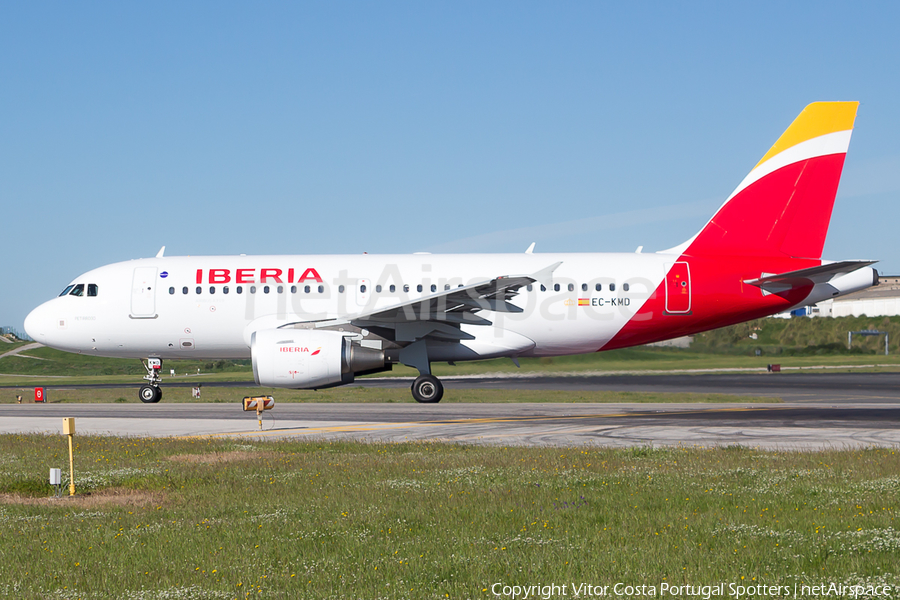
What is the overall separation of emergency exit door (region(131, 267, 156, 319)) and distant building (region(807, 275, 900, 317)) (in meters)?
39.9

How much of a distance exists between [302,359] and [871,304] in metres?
45.9

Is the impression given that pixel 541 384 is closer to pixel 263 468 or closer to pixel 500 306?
pixel 500 306

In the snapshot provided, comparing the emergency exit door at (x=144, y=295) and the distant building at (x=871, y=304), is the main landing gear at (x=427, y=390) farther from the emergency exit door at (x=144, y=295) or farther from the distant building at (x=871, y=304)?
the distant building at (x=871, y=304)

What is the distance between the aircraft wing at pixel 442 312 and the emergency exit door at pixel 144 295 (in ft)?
17.6

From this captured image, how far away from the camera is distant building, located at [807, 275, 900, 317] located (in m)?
51.3

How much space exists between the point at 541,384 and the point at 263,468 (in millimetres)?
22757

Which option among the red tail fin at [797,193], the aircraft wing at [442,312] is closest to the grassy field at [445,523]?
the aircraft wing at [442,312]

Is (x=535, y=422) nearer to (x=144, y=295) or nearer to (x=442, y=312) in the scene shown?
A: (x=442, y=312)

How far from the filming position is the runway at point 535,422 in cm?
1476

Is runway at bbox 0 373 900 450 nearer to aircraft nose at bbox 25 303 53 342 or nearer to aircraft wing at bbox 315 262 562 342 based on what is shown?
aircraft wing at bbox 315 262 562 342

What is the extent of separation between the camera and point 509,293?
2111cm

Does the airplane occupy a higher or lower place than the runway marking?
higher

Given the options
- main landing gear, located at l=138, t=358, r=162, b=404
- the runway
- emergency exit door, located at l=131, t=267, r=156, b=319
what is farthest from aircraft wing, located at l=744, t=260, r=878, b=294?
main landing gear, located at l=138, t=358, r=162, b=404

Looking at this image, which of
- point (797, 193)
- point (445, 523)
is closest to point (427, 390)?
point (797, 193)
